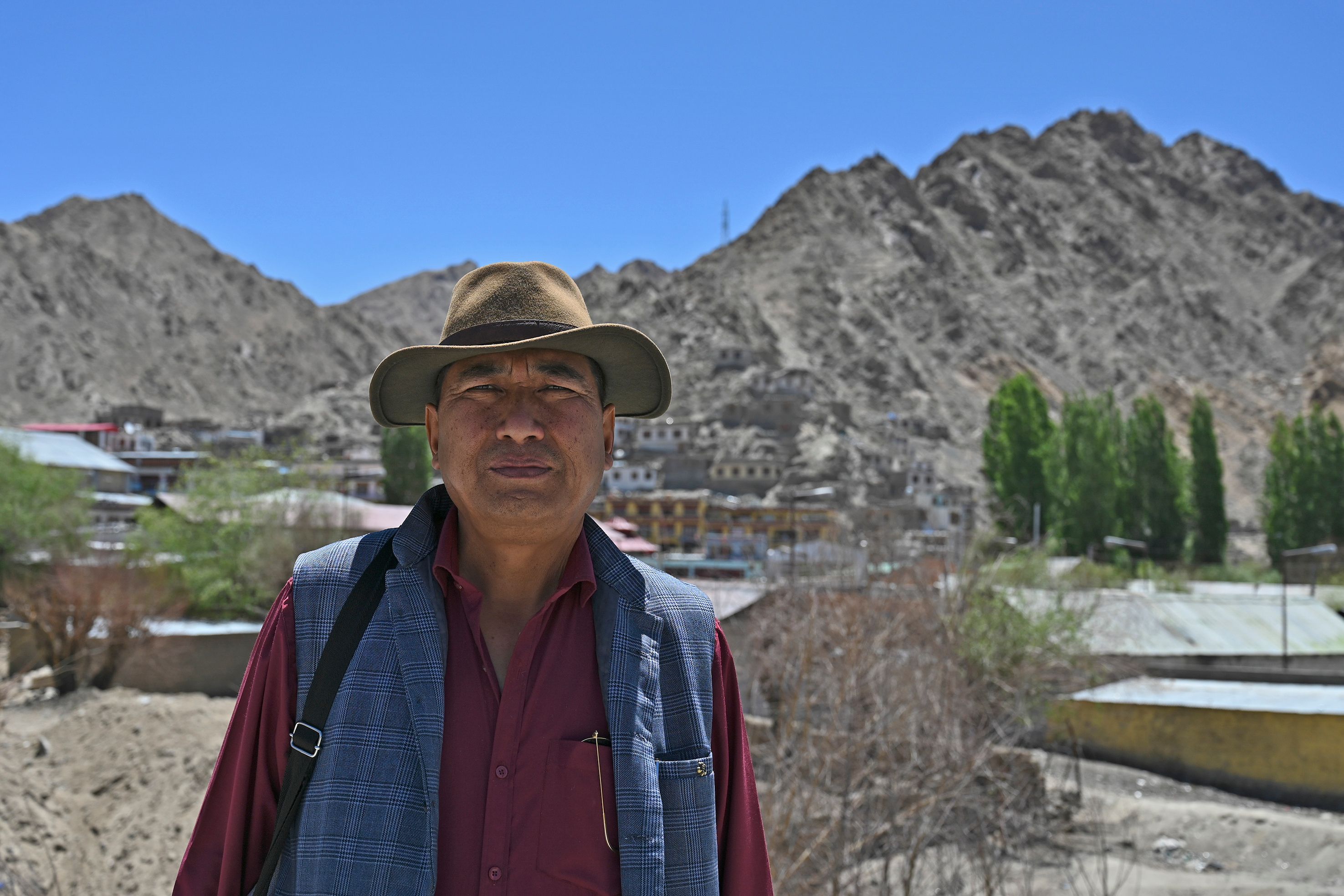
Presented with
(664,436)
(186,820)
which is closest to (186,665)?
(186,820)

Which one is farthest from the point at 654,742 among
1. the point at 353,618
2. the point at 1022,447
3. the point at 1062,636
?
the point at 1022,447

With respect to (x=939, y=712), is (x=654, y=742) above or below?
above

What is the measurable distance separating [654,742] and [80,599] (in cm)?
2075

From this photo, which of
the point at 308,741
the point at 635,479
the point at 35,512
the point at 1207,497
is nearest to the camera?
the point at 308,741

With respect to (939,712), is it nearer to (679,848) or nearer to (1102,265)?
(679,848)

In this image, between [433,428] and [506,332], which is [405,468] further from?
[506,332]

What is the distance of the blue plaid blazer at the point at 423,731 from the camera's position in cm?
166

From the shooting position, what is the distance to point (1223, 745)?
53.2ft

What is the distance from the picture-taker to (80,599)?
63.8 feet

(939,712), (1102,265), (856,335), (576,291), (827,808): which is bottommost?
(827,808)

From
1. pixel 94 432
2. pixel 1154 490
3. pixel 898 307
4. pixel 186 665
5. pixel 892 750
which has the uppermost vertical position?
pixel 898 307

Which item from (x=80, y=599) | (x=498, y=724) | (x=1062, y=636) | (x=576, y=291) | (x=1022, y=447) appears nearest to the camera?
(x=498, y=724)

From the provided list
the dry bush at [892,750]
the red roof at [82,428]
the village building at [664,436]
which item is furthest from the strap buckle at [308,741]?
the red roof at [82,428]

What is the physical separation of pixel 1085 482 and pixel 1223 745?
32.7 metres
